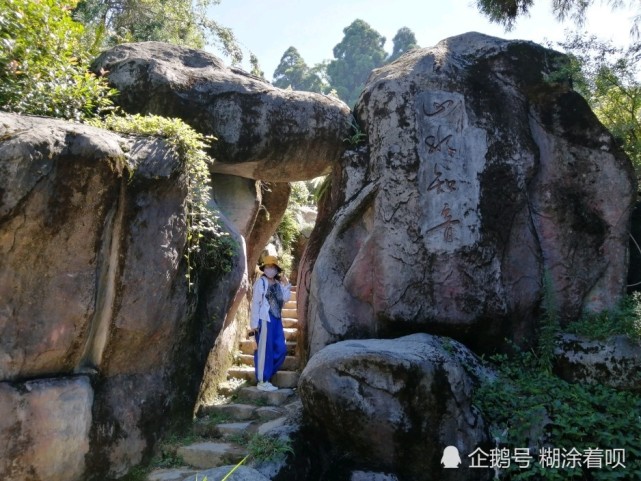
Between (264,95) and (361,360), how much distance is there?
12.2ft

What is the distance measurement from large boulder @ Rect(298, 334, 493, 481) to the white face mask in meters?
2.30

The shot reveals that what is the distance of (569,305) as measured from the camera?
7.39 meters

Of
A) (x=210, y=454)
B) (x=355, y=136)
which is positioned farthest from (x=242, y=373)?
(x=355, y=136)

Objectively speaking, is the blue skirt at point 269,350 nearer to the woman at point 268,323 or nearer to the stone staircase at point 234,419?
the woman at point 268,323

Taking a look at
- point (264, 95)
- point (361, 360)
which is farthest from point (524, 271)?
point (264, 95)

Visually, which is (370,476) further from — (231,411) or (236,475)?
(231,411)

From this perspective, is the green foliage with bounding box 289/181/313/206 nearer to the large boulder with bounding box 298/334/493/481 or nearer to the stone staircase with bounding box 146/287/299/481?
the stone staircase with bounding box 146/287/299/481

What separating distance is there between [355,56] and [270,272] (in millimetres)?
36260

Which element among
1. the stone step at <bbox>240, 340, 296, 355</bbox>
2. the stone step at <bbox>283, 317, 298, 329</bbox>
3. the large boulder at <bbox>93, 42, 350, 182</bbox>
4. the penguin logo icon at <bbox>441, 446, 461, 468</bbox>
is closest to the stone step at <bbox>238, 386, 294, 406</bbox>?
the stone step at <bbox>240, 340, 296, 355</bbox>

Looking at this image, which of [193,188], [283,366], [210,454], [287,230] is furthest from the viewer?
[287,230]

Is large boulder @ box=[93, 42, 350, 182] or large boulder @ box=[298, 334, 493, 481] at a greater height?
large boulder @ box=[93, 42, 350, 182]

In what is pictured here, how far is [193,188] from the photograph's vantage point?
6.15 meters

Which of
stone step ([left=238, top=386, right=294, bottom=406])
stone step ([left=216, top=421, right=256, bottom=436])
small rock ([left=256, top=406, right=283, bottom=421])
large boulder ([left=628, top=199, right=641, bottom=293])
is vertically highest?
large boulder ([left=628, top=199, right=641, bottom=293])

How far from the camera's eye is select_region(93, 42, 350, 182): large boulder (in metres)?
6.92
